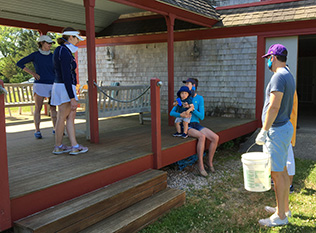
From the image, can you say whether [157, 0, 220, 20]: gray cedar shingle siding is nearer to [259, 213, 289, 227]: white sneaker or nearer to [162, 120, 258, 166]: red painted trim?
[162, 120, 258, 166]: red painted trim

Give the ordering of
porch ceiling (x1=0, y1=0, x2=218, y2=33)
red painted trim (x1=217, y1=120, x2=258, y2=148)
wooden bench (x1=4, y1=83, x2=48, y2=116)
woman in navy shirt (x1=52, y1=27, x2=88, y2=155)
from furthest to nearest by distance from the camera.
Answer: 1. wooden bench (x1=4, y1=83, x2=48, y2=116)
2. porch ceiling (x1=0, y1=0, x2=218, y2=33)
3. red painted trim (x1=217, y1=120, x2=258, y2=148)
4. woman in navy shirt (x1=52, y1=27, x2=88, y2=155)

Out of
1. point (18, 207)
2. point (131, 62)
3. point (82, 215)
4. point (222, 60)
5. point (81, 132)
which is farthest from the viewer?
point (131, 62)

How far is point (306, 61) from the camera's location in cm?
1355

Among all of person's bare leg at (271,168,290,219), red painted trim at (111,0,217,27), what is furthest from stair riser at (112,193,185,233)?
red painted trim at (111,0,217,27)

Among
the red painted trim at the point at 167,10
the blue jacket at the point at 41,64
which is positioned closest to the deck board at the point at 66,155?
the blue jacket at the point at 41,64

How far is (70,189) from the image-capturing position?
307cm

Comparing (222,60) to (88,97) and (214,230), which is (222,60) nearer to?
(88,97)

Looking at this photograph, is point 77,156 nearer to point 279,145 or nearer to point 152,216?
point 152,216

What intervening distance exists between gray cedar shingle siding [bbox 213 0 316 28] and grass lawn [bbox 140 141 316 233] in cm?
353

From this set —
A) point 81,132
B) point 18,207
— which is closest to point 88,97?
point 81,132

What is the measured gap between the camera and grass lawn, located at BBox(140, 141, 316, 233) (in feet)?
11.0

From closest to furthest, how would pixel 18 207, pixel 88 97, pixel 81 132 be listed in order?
pixel 18 207 → pixel 88 97 → pixel 81 132

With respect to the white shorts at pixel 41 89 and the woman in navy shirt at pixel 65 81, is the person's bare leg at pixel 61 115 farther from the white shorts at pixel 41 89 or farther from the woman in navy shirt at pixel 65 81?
the white shorts at pixel 41 89

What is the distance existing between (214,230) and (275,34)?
18.0ft
